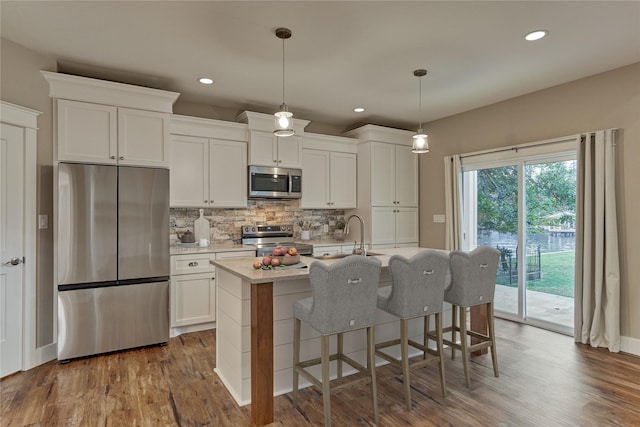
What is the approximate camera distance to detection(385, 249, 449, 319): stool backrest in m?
2.48

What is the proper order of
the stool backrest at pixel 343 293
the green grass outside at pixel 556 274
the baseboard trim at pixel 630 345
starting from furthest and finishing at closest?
the green grass outside at pixel 556 274
the baseboard trim at pixel 630 345
the stool backrest at pixel 343 293

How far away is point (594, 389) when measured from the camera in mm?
2738

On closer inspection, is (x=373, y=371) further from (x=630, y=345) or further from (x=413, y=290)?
(x=630, y=345)

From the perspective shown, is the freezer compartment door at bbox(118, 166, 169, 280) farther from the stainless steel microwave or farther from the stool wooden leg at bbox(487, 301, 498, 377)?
the stool wooden leg at bbox(487, 301, 498, 377)

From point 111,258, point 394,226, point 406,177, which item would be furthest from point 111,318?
point 406,177

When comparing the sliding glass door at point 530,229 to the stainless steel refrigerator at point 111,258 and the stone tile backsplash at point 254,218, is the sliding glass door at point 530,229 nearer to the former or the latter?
the stone tile backsplash at point 254,218

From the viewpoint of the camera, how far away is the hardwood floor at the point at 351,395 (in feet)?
7.73

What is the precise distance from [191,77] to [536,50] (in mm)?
3254

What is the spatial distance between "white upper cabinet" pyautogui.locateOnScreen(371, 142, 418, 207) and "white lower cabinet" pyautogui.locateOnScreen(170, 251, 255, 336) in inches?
97.1

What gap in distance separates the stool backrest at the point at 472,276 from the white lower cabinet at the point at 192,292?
2373 millimetres

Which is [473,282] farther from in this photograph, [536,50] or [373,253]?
[536,50]

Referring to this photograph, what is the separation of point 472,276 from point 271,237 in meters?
2.89

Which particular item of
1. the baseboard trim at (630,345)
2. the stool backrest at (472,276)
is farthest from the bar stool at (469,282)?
the baseboard trim at (630,345)

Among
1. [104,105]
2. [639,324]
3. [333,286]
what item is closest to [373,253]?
[333,286]
